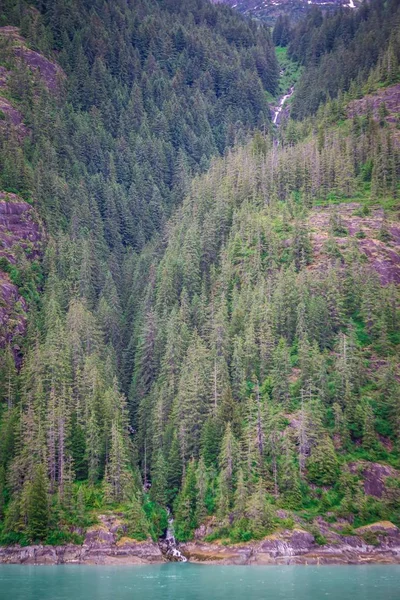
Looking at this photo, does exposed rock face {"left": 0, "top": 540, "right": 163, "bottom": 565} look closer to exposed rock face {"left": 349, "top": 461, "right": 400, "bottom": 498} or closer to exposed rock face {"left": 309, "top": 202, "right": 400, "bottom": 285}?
exposed rock face {"left": 349, "top": 461, "right": 400, "bottom": 498}

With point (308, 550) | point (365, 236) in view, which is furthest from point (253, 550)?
point (365, 236)

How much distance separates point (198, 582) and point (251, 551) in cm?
2683

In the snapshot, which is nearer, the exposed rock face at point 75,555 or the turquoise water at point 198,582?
the turquoise water at point 198,582

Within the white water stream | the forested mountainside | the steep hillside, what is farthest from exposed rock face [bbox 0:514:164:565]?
the steep hillside

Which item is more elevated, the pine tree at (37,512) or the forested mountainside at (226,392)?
the forested mountainside at (226,392)

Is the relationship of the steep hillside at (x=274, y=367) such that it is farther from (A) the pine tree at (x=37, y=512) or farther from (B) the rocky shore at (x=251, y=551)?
(A) the pine tree at (x=37, y=512)

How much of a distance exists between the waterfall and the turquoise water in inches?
345

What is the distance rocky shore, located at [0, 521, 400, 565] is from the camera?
124625 mm

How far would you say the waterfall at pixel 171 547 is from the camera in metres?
132

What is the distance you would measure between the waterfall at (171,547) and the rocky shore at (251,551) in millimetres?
2249

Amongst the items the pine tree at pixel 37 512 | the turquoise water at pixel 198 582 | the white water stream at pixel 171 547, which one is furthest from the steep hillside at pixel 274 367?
the pine tree at pixel 37 512

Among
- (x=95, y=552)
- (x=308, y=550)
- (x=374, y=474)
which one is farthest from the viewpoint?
(x=374, y=474)

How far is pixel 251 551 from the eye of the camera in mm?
125438

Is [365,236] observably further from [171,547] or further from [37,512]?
[37,512]
